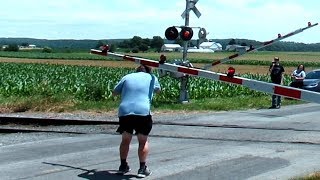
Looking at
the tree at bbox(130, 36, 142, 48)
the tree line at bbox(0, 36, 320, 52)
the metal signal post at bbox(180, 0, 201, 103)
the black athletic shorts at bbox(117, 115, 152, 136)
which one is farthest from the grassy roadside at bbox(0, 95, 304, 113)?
the tree at bbox(130, 36, 142, 48)

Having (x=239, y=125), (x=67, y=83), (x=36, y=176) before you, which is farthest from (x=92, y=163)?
(x=67, y=83)

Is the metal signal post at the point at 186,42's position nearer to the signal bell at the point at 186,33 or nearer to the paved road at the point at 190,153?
the signal bell at the point at 186,33

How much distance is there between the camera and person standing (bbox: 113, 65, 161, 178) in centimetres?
876

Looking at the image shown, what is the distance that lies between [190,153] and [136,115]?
2.21 meters

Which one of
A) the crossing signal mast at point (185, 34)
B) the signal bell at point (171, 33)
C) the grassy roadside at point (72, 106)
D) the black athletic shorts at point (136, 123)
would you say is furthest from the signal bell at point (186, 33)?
the black athletic shorts at point (136, 123)

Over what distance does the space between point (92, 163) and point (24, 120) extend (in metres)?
6.30

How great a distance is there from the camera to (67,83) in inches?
A: 1041

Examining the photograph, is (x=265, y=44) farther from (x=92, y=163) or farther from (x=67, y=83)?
(x=67, y=83)

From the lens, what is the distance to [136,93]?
348 inches

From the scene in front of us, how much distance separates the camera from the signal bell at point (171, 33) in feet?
60.8

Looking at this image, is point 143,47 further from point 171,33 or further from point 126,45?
point 171,33

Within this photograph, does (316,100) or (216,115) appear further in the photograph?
(216,115)

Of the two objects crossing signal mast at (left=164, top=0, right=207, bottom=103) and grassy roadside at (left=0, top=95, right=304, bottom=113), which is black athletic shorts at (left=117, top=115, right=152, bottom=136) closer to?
crossing signal mast at (left=164, top=0, right=207, bottom=103)

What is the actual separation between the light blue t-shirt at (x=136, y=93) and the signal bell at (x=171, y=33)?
376 inches
